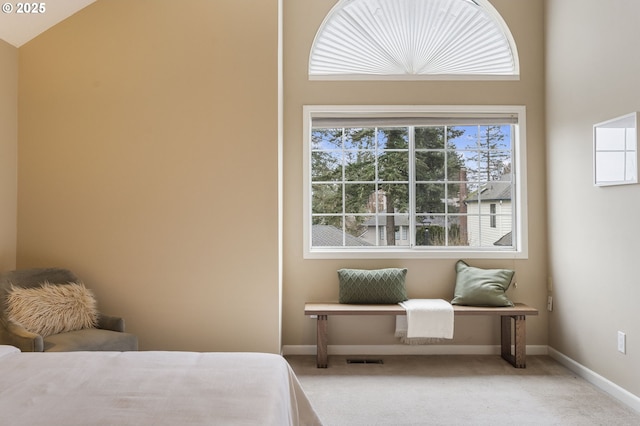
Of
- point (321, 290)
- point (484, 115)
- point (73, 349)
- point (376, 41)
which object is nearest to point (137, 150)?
point (73, 349)

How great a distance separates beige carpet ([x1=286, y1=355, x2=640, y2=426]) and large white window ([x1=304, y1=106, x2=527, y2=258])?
3.37ft

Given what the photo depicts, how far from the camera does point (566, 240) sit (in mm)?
3957

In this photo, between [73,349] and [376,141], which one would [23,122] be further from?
[376,141]

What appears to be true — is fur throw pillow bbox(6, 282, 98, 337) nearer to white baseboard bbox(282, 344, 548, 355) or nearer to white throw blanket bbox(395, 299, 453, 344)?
white baseboard bbox(282, 344, 548, 355)

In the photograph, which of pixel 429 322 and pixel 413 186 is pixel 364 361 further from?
pixel 413 186

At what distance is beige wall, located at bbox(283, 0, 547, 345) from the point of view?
14.1 feet

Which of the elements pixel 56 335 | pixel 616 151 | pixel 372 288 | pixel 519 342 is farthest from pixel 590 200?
pixel 56 335

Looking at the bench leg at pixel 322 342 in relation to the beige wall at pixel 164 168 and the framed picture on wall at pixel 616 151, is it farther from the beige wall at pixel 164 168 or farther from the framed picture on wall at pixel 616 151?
the framed picture on wall at pixel 616 151

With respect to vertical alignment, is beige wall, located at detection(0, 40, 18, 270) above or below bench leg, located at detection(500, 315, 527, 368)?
above

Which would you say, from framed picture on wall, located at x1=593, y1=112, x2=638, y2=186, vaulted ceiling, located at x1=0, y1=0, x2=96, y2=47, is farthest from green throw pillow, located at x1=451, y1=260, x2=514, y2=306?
vaulted ceiling, located at x1=0, y1=0, x2=96, y2=47

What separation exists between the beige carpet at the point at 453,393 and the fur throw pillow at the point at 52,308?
161cm

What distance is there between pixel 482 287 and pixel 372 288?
895 millimetres

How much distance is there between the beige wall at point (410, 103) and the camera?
4309mm

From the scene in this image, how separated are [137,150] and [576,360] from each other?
3.72 m
